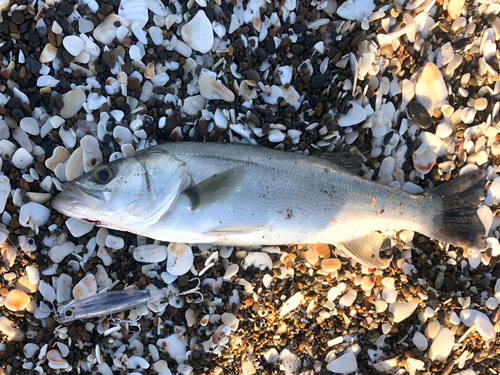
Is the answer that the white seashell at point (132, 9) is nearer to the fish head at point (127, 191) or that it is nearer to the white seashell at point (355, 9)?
the fish head at point (127, 191)

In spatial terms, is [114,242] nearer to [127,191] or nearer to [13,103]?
[127,191]

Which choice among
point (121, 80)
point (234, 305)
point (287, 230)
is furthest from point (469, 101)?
point (121, 80)

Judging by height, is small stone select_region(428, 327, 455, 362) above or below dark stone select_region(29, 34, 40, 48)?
below

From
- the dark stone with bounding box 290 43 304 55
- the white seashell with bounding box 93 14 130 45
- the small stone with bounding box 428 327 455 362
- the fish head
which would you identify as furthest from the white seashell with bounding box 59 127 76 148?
the small stone with bounding box 428 327 455 362

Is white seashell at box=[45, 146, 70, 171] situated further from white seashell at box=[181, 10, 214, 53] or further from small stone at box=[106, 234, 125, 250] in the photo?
white seashell at box=[181, 10, 214, 53]

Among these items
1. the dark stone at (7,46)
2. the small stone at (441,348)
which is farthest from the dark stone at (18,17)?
the small stone at (441,348)

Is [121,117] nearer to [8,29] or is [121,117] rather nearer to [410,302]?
[8,29]

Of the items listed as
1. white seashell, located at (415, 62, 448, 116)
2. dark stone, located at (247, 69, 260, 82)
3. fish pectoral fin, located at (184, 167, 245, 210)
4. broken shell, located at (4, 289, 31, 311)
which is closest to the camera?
fish pectoral fin, located at (184, 167, 245, 210)
